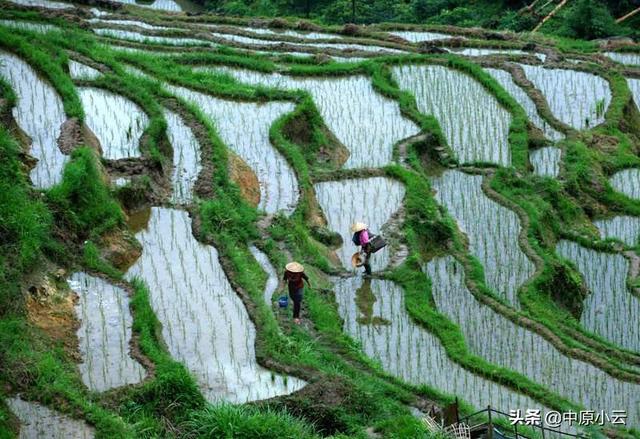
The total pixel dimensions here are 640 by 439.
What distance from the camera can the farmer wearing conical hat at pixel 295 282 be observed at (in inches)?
472

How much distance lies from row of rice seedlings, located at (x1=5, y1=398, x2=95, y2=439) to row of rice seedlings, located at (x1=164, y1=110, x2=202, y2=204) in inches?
221

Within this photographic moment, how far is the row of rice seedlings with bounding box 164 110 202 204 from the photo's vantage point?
597 inches

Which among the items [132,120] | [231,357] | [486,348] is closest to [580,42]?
[132,120]

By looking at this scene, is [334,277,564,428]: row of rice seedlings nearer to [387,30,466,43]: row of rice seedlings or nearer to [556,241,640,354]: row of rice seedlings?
[556,241,640,354]: row of rice seedlings

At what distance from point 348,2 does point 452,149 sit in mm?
14885

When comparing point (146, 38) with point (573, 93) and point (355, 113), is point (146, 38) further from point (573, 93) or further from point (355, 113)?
point (573, 93)

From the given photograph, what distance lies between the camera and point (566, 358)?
12.5 metres

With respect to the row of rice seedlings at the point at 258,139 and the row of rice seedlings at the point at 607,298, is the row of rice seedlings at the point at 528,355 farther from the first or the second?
the row of rice seedlings at the point at 258,139

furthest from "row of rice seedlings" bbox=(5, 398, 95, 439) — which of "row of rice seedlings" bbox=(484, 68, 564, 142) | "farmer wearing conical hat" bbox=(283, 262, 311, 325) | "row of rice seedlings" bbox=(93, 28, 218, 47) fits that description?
"row of rice seedlings" bbox=(93, 28, 218, 47)

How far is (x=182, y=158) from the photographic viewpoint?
634 inches

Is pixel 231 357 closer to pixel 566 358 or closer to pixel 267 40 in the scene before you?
pixel 566 358

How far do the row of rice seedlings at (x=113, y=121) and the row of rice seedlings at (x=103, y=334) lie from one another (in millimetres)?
3680

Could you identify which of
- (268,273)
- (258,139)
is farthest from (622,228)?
(268,273)

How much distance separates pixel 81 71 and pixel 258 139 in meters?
3.51
